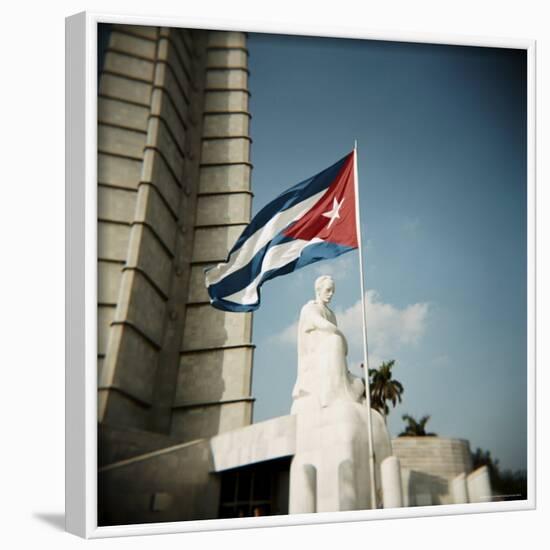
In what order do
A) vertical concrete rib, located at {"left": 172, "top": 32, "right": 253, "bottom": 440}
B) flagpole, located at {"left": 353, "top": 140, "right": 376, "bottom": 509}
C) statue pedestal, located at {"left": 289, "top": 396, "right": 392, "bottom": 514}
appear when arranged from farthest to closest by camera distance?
vertical concrete rib, located at {"left": 172, "top": 32, "right": 253, "bottom": 440} < flagpole, located at {"left": 353, "top": 140, "right": 376, "bottom": 509} < statue pedestal, located at {"left": 289, "top": 396, "right": 392, "bottom": 514}

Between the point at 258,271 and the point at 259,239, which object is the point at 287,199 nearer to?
the point at 259,239

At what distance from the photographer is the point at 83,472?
11766mm

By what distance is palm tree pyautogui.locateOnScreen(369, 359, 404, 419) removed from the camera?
44.9 ft

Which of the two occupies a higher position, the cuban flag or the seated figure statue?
the cuban flag

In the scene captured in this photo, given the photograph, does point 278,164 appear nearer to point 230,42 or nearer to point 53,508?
point 230,42

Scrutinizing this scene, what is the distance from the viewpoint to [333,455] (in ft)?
43.3

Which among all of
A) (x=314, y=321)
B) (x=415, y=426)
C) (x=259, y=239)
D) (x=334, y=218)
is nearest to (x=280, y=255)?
(x=259, y=239)

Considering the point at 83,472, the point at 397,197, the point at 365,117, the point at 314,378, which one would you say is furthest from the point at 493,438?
the point at 83,472

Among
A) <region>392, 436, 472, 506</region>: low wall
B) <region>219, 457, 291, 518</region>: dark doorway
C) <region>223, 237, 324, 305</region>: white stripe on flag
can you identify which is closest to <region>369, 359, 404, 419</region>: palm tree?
<region>392, 436, 472, 506</region>: low wall

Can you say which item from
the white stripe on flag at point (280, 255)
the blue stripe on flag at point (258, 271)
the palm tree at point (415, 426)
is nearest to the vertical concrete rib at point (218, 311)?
the blue stripe on flag at point (258, 271)

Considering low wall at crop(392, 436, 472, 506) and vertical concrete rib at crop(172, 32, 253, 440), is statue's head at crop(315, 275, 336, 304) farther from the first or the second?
low wall at crop(392, 436, 472, 506)

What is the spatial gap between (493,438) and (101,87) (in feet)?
22.0

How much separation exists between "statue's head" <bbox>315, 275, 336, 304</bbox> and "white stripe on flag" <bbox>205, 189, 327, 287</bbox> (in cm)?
90

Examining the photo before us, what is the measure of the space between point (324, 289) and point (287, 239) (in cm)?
86
